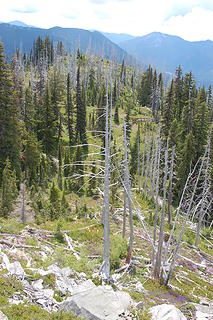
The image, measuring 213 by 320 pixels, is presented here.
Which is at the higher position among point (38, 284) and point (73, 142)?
point (38, 284)

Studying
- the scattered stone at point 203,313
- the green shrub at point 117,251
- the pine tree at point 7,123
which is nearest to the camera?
the scattered stone at point 203,313

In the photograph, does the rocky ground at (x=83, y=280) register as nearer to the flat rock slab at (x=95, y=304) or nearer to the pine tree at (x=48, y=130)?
A: the flat rock slab at (x=95, y=304)

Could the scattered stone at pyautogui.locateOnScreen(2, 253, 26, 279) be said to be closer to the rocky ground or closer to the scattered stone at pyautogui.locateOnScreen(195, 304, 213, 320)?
the rocky ground

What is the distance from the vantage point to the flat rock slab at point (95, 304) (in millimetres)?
8086

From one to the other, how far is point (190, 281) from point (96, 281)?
767cm

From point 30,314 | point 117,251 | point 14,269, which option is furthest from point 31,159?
point 30,314

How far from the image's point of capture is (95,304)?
27.7ft

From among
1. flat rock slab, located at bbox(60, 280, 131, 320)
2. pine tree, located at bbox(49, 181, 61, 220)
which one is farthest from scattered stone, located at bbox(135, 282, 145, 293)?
pine tree, located at bbox(49, 181, 61, 220)

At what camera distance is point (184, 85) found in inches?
2144

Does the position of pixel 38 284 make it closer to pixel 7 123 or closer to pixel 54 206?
pixel 54 206

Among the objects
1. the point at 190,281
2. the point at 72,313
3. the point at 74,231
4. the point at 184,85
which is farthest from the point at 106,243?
the point at 184,85

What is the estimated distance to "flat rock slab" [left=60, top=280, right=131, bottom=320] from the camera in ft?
26.5

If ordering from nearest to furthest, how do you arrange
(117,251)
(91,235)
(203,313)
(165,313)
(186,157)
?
(165,313) → (203,313) → (117,251) → (91,235) → (186,157)

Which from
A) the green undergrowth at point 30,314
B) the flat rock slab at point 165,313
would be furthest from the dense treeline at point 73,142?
the flat rock slab at point 165,313
